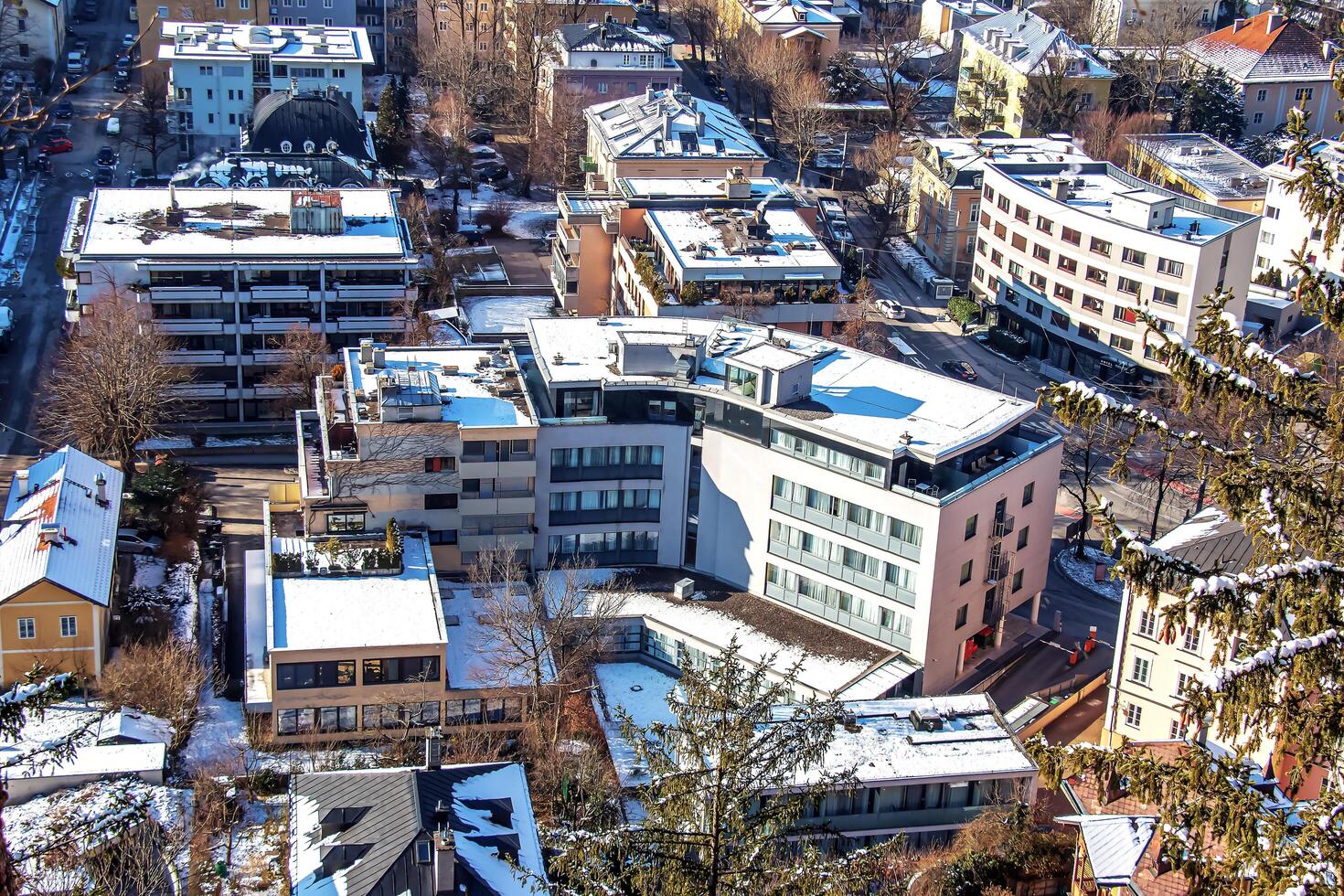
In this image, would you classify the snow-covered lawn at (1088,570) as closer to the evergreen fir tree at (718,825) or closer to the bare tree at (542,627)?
the bare tree at (542,627)

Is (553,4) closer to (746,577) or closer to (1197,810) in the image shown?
(746,577)

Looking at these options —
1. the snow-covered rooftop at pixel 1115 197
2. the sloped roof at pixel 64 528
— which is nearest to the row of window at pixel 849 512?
the sloped roof at pixel 64 528

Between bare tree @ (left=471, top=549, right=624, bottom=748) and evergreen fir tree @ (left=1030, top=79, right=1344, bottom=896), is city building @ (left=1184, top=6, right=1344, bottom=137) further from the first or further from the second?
evergreen fir tree @ (left=1030, top=79, right=1344, bottom=896)

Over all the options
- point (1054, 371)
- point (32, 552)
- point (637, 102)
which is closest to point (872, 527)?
point (32, 552)

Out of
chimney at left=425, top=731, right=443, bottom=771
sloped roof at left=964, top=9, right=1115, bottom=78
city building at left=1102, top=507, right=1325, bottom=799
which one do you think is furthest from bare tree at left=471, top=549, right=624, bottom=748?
sloped roof at left=964, top=9, right=1115, bottom=78

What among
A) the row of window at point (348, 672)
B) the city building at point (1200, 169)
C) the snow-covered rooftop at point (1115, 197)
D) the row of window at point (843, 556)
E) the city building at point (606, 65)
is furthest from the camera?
the city building at point (606, 65)

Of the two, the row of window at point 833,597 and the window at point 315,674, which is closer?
the window at point 315,674

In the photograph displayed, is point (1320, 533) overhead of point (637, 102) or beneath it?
overhead

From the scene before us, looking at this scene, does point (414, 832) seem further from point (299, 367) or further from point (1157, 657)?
point (299, 367)
